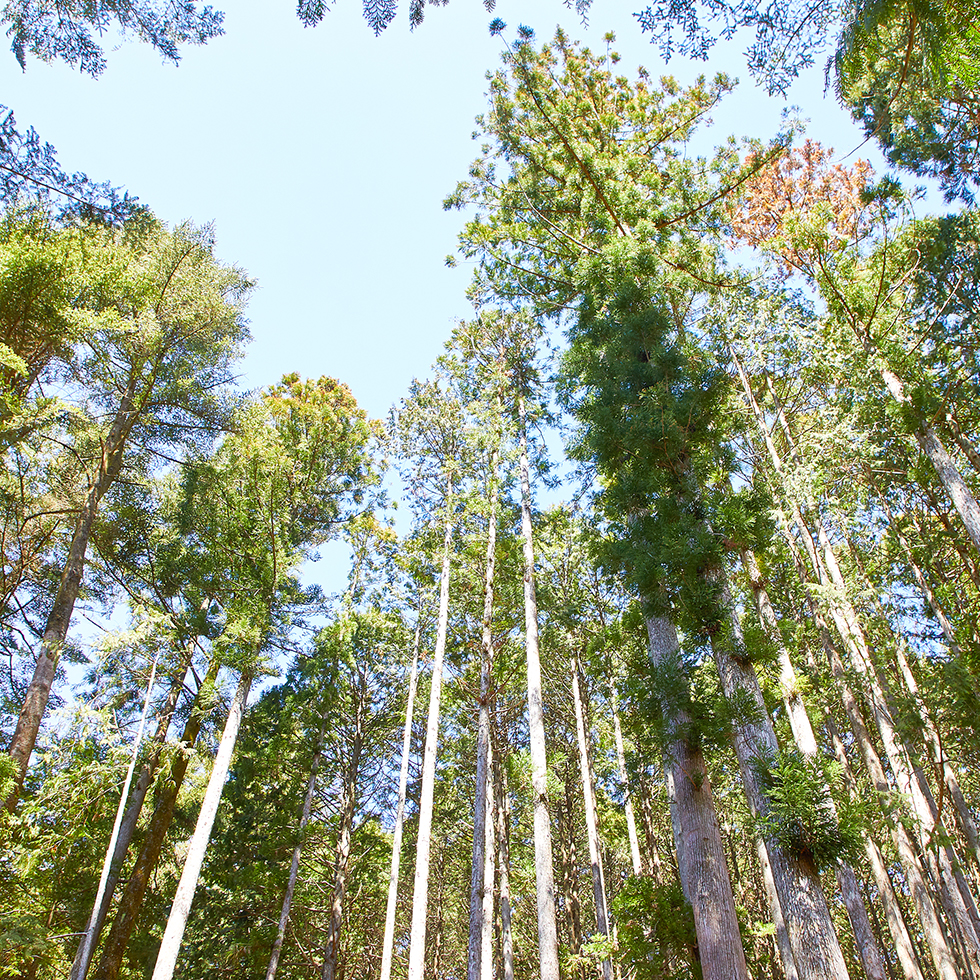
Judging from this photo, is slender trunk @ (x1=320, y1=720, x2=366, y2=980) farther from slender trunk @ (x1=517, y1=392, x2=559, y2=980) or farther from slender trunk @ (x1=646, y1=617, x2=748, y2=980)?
slender trunk @ (x1=646, y1=617, x2=748, y2=980)

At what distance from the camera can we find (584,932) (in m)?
20.4

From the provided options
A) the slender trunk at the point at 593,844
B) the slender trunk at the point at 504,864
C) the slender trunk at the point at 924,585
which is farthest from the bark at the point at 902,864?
the slender trunk at the point at 504,864

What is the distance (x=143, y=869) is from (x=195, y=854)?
389cm

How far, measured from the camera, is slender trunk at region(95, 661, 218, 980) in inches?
392

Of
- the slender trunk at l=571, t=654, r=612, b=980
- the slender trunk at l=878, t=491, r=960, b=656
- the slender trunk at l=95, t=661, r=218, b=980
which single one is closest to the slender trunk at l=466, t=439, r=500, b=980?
the slender trunk at l=571, t=654, r=612, b=980

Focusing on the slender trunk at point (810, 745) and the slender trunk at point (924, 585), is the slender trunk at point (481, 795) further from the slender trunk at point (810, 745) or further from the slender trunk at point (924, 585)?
the slender trunk at point (924, 585)

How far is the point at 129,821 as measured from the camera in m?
10.9

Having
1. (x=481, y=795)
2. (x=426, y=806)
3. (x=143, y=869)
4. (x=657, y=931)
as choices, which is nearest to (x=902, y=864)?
(x=657, y=931)

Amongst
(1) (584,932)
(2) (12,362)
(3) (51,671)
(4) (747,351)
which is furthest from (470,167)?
(1) (584,932)

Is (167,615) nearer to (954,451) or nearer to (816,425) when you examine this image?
(816,425)

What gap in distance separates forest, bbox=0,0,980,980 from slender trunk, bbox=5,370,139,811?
9cm

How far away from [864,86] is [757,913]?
2557 centimetres

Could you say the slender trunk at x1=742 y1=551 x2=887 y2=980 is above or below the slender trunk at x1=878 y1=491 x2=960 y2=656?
below

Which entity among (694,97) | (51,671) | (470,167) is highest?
(470,167)
